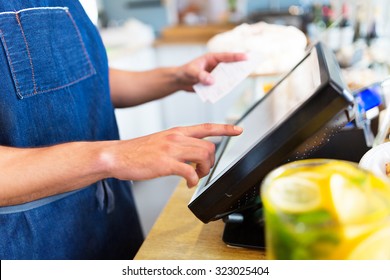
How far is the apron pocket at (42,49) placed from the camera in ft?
2.64

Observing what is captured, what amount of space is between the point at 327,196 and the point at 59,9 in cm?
80

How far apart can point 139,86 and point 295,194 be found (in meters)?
0.89

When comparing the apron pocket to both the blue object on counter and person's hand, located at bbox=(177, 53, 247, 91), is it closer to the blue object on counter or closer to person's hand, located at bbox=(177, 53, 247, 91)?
person's hand, located at bbox=(177, 53, 247, 91)

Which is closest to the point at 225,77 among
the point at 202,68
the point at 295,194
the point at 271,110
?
the point at 202,68

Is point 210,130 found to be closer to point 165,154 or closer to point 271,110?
point 165,154

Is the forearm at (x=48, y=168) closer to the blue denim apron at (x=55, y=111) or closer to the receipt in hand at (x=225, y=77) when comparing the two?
the blue denim apron at (x=55, y=111)

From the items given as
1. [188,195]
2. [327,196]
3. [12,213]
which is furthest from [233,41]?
[327,196]

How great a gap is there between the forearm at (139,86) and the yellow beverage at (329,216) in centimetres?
81

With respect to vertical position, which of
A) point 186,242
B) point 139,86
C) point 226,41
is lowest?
point 186,242

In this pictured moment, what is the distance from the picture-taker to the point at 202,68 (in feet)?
3.43

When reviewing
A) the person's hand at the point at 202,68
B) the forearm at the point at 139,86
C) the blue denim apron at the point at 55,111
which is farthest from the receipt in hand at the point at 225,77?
the blue denim apron at the point at 55,111

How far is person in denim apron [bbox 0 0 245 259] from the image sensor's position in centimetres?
60
